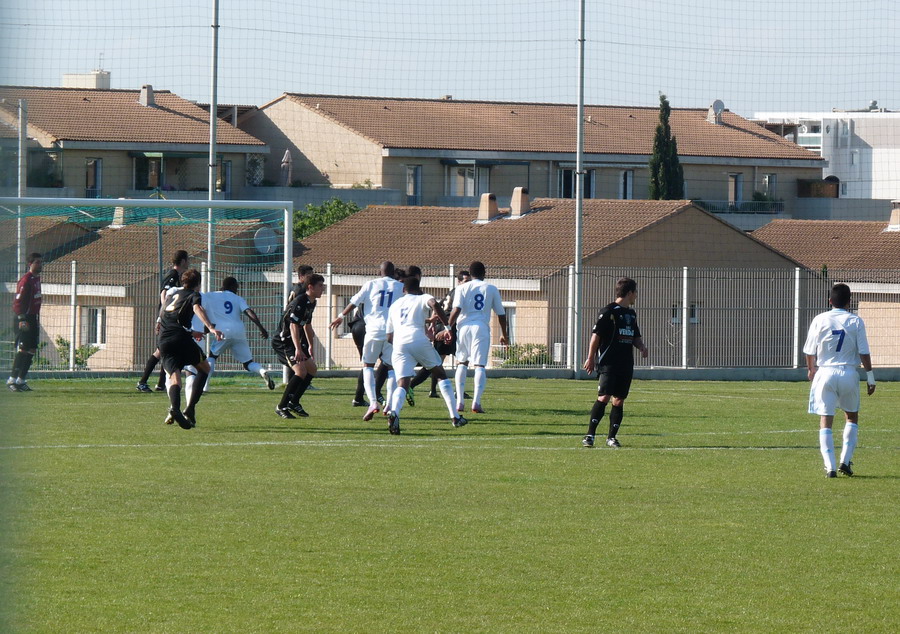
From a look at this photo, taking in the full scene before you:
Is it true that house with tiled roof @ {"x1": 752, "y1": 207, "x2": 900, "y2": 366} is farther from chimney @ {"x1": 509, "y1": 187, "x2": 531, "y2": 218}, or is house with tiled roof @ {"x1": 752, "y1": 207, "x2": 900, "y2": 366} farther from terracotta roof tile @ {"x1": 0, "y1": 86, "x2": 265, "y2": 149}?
terracotta roof tile @ {"x1": 0, "y1": 86, "x2": 265, "y2": 149}

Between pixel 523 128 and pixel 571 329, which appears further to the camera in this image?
pixel 523 128

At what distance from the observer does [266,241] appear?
26.2 meters

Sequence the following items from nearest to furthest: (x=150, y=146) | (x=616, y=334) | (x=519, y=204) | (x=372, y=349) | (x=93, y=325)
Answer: (x=616, y=334) < (x=372, y=349) < (x=93, y=325) < (x=519, y=204) < (x=150, y=146)

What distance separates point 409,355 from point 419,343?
0.19 metres

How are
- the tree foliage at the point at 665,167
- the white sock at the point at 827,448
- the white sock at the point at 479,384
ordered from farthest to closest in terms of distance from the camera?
the tree foliage at the point at 665,167, the white sock at the point at 479,384, the white sock at the point at 827,448

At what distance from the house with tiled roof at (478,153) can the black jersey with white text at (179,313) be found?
48.0 m

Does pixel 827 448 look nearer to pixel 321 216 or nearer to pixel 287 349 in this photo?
pixel 287 349

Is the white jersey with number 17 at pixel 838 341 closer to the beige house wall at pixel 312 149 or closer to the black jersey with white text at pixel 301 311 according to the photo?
the black jersey with white text at pixel 301 311

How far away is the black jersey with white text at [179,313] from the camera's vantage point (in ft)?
45.1

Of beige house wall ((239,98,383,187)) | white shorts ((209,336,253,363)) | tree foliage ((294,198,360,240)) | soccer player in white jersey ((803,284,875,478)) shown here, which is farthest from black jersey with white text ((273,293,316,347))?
beige house wall ((239,98,383,187))

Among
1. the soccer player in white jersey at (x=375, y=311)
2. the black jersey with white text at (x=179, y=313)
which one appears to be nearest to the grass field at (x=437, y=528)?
the soccer player in white jersey at (x=375, y=311)

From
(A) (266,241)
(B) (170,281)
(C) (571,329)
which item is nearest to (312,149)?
(A) (266,241)

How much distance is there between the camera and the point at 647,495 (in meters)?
10.2

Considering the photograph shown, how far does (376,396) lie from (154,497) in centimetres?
588
